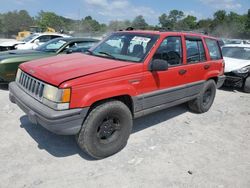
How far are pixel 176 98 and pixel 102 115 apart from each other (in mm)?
1807

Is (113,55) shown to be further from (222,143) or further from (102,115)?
(222,143)

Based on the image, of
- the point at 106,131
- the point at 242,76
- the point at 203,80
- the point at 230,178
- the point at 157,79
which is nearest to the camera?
the point at 230,178

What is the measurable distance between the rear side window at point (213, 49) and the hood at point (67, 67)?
2.59m

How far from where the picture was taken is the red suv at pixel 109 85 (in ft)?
9.99

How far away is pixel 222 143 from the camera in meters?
4.20

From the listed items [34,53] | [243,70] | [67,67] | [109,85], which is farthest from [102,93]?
[243,70]

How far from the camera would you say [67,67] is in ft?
11.3

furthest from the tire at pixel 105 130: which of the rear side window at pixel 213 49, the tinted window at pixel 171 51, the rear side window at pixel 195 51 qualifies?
the rear side window at pixel 213 49

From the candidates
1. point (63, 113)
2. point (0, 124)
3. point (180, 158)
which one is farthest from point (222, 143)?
point (0, 124)

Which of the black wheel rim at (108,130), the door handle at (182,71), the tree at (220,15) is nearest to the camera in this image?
the black wheel rim at (108,130)

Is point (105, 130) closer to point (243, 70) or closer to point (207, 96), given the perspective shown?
point (207, 96)

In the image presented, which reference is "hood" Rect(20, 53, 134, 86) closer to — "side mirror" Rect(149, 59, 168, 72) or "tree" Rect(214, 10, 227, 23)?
"side mirror" Rect(149, 59, 168, 72)

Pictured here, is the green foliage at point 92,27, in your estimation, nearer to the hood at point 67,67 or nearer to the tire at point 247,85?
the tire at point 247,85

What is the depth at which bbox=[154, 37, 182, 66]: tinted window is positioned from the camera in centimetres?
407
